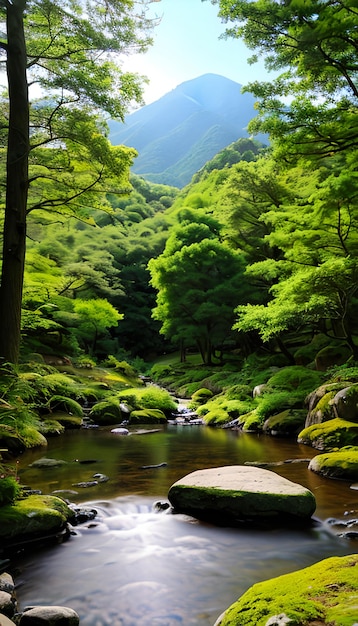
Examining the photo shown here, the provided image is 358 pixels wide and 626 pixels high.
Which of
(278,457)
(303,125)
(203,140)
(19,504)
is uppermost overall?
(203,140)

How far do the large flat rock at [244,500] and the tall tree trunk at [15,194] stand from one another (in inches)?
119

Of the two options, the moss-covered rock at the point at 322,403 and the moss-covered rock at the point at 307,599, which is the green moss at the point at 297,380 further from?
the moss-covered rock at the point at 307,599

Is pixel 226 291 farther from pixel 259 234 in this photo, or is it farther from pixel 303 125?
pixel 303 125

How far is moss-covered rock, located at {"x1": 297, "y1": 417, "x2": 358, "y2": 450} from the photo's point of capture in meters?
8.45

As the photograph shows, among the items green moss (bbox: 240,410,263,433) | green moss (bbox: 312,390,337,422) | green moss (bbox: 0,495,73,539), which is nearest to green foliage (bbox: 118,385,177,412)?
green moss (bbox: 240,410,263,433)

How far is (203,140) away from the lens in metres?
130

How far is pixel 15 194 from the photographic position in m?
6.19

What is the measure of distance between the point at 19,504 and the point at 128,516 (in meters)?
1.46

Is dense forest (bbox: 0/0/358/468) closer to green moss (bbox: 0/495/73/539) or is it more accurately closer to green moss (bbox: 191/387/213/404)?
green moss (bbox: 0/495/73/539)

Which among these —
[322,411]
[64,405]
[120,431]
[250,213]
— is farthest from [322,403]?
[250,213]

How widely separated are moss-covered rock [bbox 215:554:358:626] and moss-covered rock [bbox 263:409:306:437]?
29.2 feet

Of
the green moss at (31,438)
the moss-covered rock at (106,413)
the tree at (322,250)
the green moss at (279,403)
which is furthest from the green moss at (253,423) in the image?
the green moss at (31,438)

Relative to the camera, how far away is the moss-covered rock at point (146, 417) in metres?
14.5

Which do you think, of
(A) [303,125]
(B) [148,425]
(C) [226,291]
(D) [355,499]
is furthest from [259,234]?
(D) [355,499]
